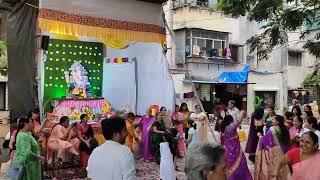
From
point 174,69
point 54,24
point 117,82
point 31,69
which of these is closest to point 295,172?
point 54,24

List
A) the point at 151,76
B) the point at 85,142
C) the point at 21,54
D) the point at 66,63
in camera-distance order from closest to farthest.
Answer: the point at 21,54 → the point at 85,142 → the point at 151,76 → the point at 66,63

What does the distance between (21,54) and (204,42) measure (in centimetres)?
1737

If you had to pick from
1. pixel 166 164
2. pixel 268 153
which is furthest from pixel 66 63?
pixel 268 153

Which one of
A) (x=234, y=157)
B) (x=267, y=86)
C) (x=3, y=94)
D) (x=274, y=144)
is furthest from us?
(x=267, y=86)

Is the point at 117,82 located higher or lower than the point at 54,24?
lower

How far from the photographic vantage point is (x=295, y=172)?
4.03m

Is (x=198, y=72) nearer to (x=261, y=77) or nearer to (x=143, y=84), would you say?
(x=261, y=77)

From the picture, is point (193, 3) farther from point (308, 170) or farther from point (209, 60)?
point (308, 170)

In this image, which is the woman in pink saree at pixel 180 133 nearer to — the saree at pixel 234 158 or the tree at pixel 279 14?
the tree at pixel 279 14

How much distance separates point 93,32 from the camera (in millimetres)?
8352

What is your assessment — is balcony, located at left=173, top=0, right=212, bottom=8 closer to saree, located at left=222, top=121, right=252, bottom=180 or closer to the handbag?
saree, located at left=222, top=121, right=252, bottom=180

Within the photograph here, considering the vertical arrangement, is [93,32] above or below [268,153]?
above

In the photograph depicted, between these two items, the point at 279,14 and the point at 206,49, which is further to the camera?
the point at 206,49

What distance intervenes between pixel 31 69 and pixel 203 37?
17120 mm
